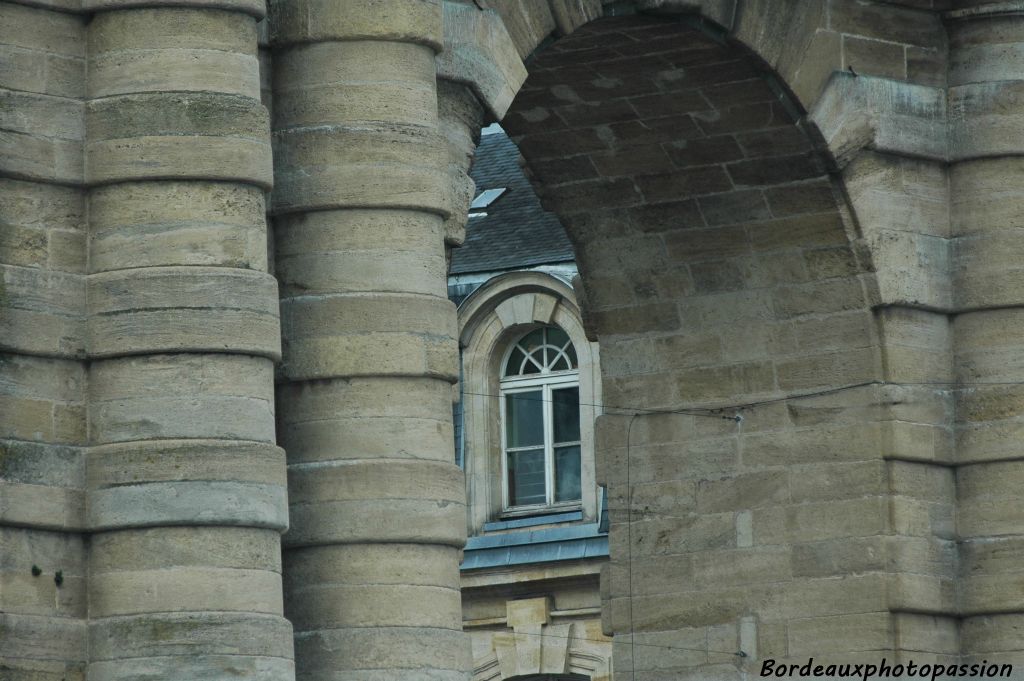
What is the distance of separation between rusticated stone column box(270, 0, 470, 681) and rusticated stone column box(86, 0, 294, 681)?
1.72ft

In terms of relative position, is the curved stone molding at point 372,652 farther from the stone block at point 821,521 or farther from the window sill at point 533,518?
the window sill at point 533,518

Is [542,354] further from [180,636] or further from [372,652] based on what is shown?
[180,636]

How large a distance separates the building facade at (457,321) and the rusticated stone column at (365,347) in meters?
0.02

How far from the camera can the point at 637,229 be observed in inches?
613

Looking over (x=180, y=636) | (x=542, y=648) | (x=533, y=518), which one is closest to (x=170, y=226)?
(x=180, y=636)

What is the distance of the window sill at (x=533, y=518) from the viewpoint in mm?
24391

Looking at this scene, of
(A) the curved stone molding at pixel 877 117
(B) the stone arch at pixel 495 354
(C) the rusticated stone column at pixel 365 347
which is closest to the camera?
(C) the rusticated stone column at pixel 365 347

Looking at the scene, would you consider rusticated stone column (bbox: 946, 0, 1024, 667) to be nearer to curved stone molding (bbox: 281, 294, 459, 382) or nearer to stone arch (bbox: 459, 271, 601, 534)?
curved stone molding (bbox: 281, 294, 459, 382)

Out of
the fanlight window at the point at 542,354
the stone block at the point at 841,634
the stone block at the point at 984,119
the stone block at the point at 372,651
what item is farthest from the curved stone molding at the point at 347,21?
Answer: the fanlight window at the point at 542,354

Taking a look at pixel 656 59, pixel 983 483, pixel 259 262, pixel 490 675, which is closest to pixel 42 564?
pixel 259 262

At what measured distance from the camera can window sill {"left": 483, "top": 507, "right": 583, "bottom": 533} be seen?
80.0 ft

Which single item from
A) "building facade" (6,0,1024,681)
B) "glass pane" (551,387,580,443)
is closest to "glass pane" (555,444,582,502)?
"glass pane" (551,387,580,443)

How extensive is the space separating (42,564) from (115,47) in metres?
2.08

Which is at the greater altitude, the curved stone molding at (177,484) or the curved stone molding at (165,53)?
the curved stone molding at (165,53)
